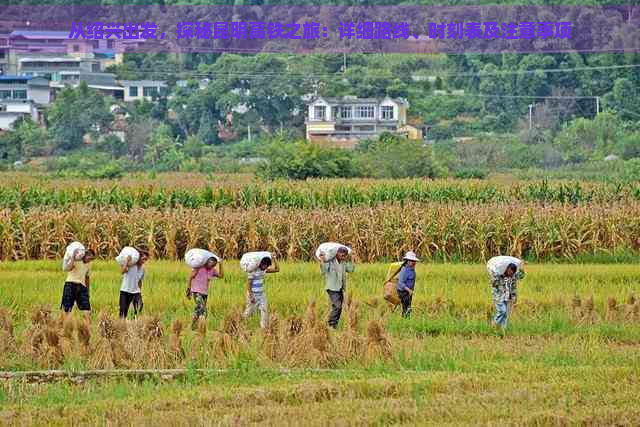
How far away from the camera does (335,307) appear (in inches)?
687

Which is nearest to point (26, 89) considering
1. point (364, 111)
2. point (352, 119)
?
point (352, 119)

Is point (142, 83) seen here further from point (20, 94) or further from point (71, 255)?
point (71, 255)

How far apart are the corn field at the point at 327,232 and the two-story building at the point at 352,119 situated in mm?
56700

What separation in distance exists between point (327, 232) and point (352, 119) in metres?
59.3

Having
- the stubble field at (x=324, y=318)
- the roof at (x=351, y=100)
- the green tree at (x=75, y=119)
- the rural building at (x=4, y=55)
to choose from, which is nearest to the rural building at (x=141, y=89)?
the green tree at (x=75, y=119)

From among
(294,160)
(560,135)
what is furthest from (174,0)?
(294,160)

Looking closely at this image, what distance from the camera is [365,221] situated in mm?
27047

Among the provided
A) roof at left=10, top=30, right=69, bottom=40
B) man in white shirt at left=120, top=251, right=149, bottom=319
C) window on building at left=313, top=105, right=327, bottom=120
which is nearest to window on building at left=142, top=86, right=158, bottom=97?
window on building at left=313, top=105, right=327, bottom=120

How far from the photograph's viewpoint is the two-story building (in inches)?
3356

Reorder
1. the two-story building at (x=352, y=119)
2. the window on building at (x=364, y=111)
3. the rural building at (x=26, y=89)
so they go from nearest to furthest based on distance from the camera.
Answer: the two-story building at (x=352, y=119), the window on building at (x=364, y=111), the rural building at (x=26, y=89)

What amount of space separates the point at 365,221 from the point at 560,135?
53.5m

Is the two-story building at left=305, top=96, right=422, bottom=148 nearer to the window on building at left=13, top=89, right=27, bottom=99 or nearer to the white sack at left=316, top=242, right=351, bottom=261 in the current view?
the window on building at left=13, top=89, right=27, bottom=99

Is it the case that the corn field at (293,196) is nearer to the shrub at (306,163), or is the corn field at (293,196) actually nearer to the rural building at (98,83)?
the shrub at (306,163)

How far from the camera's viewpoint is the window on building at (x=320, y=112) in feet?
282
